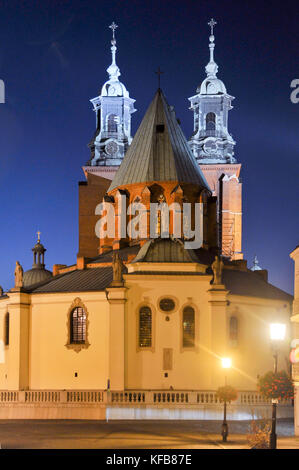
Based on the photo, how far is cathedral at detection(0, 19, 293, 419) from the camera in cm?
4644

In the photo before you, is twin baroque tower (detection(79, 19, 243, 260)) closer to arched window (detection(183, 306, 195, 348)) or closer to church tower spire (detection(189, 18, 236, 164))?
church tower spire (detection(189, 18, 236, 164))

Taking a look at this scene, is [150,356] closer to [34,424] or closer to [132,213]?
[34,424]

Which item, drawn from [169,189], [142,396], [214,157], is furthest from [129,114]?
[142,396]

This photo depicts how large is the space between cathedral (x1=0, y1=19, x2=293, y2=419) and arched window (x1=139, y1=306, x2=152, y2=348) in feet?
0.20

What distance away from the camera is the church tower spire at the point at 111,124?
3204 inches

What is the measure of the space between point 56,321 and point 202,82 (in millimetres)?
38429

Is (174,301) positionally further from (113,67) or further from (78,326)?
(113,67)

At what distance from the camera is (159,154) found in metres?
62.7

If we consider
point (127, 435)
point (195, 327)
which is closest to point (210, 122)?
point (195, 327)

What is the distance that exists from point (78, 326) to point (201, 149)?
3284 centimetres

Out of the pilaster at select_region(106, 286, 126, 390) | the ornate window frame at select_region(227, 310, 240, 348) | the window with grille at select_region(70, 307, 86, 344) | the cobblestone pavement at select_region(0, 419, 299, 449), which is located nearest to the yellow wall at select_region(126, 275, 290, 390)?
the pilaster at select_region(106, 286, 126, 390)

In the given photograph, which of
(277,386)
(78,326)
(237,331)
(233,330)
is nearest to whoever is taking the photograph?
(277,386)
